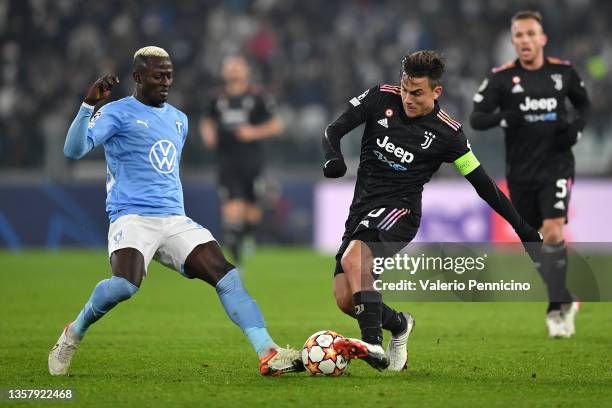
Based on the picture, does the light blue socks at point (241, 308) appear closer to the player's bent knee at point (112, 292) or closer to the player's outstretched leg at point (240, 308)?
the player's outstretched leg at point (240, 308)

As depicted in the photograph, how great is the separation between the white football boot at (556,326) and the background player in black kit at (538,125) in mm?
39

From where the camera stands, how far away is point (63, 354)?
661 cm

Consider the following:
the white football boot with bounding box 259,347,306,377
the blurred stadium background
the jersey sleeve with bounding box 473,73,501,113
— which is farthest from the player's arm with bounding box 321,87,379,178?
the blurred stadium background

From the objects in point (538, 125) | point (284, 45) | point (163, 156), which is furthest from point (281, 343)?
point (284, 45)

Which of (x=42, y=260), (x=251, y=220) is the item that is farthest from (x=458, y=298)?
(x=42, y=260)

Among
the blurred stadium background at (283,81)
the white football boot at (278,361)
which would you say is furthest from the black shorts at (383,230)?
the blurred stadium background at (283,81)

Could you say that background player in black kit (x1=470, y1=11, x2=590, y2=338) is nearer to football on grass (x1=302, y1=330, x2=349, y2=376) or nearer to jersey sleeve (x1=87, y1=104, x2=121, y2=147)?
football on grass (x1=302, y1=330, x2=349, y2=376)

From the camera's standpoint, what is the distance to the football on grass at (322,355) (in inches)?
252

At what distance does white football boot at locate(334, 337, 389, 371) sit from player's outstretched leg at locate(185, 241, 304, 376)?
0.34 m

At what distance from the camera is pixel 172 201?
678cm

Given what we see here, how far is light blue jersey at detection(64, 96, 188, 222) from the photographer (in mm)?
6641

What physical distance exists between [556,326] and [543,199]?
1.05 metres

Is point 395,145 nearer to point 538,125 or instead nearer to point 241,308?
point 241,308

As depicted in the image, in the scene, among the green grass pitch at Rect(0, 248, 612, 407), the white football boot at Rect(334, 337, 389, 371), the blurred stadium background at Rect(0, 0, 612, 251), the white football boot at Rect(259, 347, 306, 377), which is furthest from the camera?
the blurred stadium background at Rect(0, 0, 612, 251)
